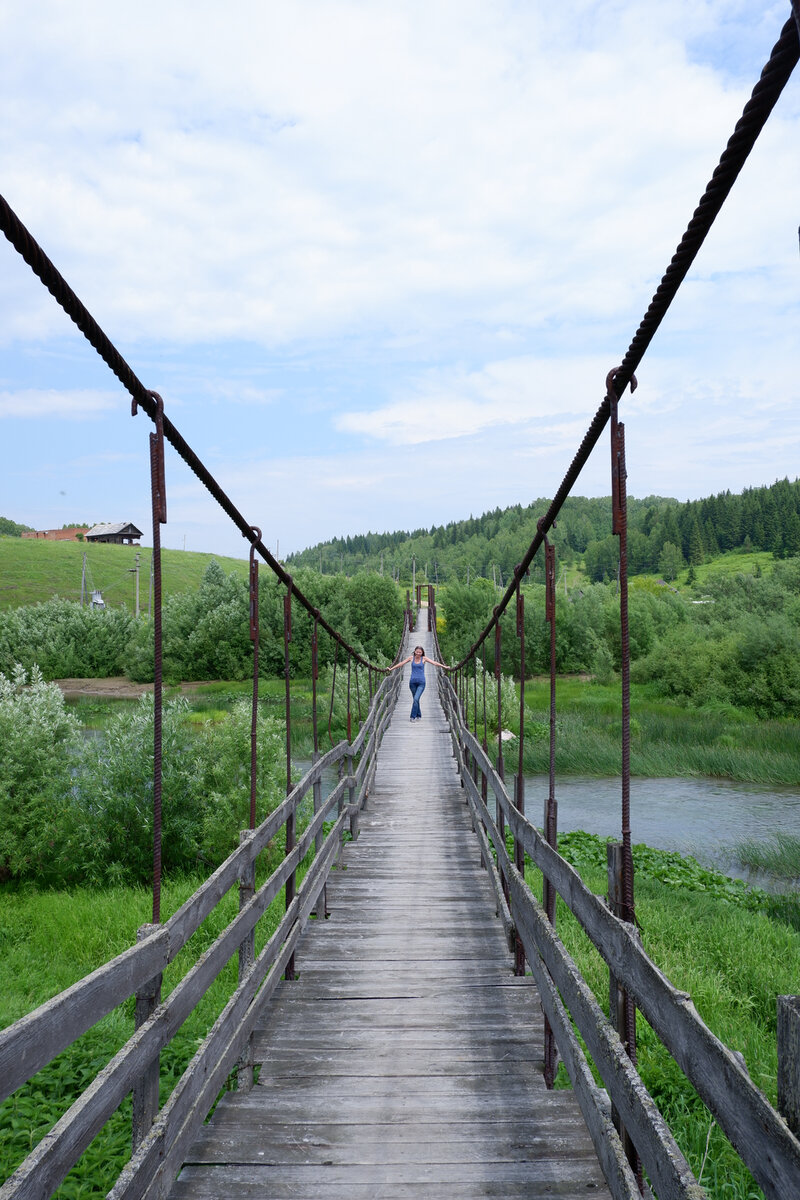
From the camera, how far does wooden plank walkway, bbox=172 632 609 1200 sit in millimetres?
2293

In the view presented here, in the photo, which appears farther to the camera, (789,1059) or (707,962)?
(707,962)

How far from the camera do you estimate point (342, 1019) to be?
3400 millimetres

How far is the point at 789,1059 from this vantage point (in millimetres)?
1105

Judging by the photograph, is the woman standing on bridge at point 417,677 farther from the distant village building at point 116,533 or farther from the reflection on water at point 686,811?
the distant village building at point 116,533

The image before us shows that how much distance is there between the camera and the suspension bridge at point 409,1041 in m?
1.45

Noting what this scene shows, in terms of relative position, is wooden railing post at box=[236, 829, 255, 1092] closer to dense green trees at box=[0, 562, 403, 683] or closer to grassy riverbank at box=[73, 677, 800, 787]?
grassy riverbank at box=[73, 677, 800, 787]

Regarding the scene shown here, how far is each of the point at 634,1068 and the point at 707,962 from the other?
558 cm

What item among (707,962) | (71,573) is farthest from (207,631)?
(71,573)

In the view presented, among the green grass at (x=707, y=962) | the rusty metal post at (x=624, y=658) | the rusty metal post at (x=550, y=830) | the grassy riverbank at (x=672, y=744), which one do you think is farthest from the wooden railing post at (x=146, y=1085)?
the grassy riverbank at (x=672, y=744)

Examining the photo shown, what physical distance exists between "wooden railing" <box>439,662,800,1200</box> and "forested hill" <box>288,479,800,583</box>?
4636cm

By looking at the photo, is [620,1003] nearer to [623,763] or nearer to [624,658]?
[623,763]

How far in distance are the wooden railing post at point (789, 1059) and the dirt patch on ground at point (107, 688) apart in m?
32.1

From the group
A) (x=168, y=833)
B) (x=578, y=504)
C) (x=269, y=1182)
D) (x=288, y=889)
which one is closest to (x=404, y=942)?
(x=288, y=889)

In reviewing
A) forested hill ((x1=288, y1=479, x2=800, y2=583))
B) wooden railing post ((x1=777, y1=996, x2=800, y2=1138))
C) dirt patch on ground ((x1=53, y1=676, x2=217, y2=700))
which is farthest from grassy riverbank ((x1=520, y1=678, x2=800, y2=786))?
forested hill ((x1=288, y1=479, x2=800, y2=583))
